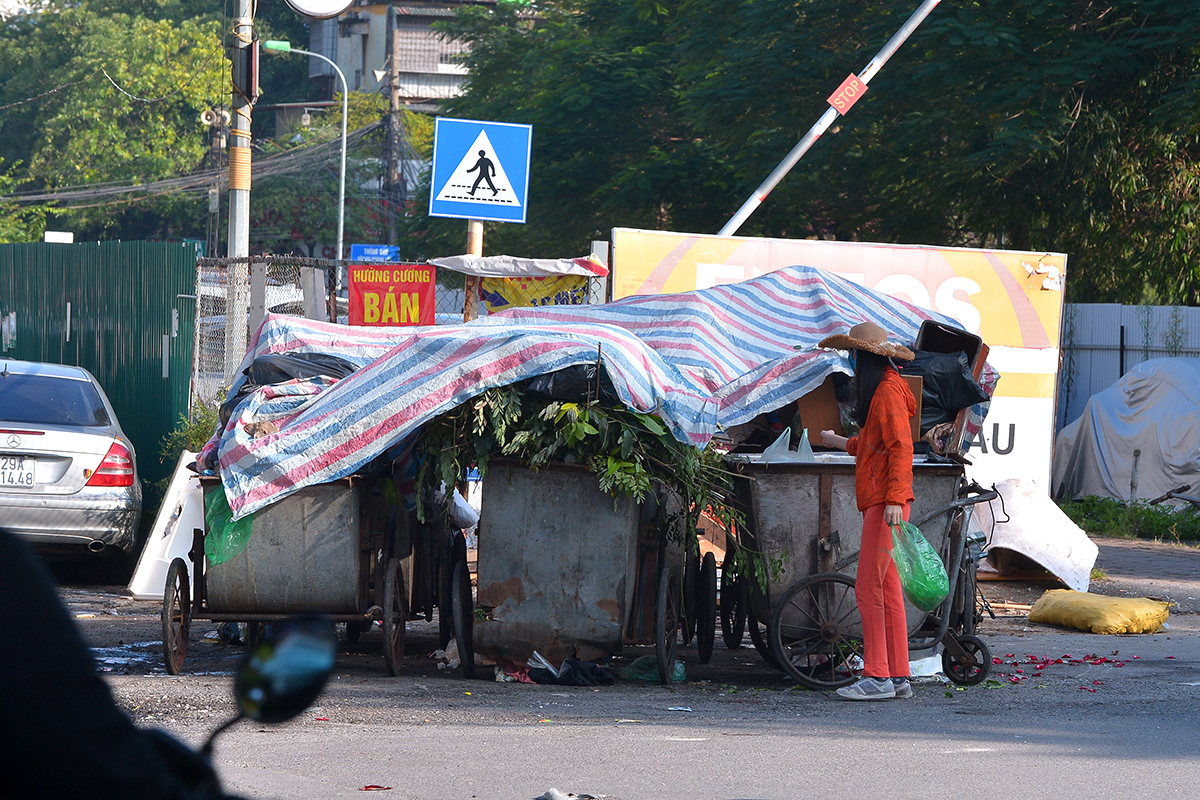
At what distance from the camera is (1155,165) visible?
19.3 m

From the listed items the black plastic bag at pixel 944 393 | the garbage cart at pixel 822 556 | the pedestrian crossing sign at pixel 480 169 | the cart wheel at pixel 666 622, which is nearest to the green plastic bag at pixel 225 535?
the cart wheel at pixel 666 622

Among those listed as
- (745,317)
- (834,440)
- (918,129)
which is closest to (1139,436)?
(918,129)

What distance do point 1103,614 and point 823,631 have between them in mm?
3098

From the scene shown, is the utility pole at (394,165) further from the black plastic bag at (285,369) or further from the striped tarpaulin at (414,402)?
the striped tarpaulin at (414,402)

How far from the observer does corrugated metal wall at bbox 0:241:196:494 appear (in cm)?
1251

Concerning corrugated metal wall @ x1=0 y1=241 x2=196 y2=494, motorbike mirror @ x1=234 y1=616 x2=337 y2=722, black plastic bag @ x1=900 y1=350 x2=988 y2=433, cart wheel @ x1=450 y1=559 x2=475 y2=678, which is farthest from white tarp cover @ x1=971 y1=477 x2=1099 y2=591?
motorbike mirror @ x1=234 y1=616 x2=337 y2=722

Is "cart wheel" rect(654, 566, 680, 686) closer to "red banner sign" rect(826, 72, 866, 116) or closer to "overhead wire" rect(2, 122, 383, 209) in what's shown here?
"red banner sign" rect(826, 72, 866, 116)

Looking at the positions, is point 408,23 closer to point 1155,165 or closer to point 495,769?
point 1155,165

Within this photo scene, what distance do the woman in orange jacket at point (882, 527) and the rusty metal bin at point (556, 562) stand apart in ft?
3.81

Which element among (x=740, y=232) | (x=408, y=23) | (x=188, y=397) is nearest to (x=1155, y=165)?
(x=740, y=232)

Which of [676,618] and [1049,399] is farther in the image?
[1049,399]

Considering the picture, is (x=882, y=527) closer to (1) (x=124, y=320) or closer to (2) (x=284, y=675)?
(2) (x=284, y=675)

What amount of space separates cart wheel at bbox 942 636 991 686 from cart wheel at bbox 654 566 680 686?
1.47 meters

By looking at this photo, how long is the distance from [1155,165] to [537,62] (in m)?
14.7
